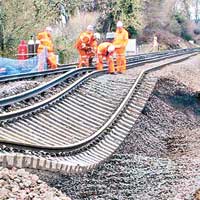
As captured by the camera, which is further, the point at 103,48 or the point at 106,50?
the point at 106,50

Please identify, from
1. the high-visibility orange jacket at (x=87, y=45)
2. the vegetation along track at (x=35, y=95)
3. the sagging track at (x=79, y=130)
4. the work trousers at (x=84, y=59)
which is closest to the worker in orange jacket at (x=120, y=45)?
the high-visibility orange jacket at (x=87, y=45)

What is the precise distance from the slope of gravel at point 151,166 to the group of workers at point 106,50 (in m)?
2.84

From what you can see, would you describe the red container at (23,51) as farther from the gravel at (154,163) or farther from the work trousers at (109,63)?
the gravel at (154,163)

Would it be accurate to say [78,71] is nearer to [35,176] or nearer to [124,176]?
[124,176]

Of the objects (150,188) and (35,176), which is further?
(150,188)

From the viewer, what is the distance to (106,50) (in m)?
20.5

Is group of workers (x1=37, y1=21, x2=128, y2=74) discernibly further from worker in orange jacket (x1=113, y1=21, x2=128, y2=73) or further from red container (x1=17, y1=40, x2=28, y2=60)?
red container (x1=17, y1=40, x2=28, y2=60)

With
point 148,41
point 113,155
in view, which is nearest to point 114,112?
point 113,155

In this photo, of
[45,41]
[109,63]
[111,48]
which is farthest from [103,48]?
[45,41]

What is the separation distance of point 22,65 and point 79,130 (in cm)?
1009

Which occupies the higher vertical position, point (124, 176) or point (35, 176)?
point (35, 176)

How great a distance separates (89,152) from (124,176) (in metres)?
0.87

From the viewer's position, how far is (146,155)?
12766mm

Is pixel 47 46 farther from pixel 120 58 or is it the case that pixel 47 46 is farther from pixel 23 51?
pixel 120 58
